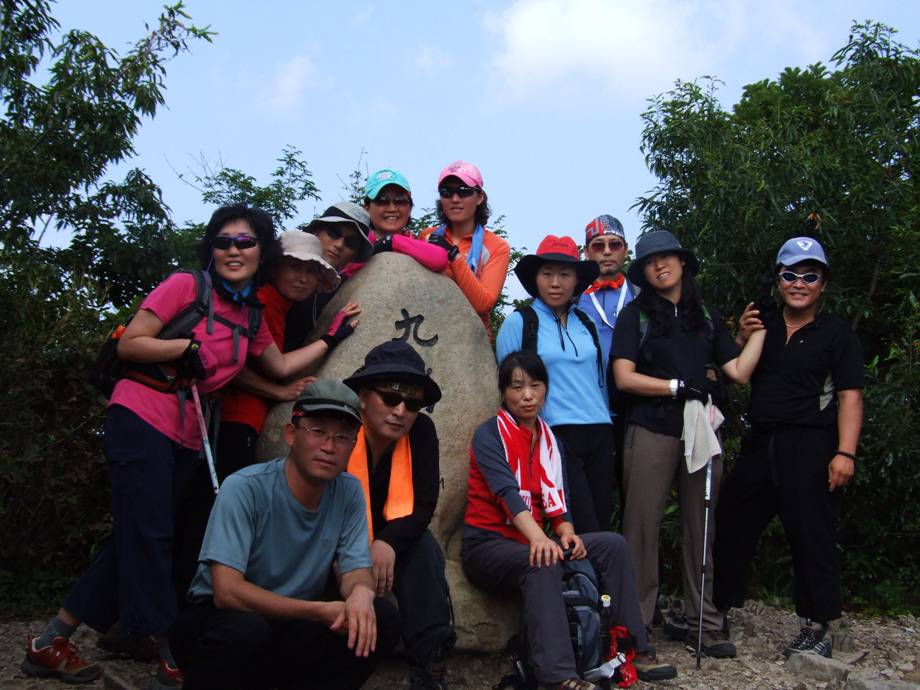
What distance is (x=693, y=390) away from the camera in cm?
500

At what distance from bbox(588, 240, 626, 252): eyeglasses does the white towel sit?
1158 millimetres

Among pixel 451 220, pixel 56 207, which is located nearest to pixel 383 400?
pixel 451 220

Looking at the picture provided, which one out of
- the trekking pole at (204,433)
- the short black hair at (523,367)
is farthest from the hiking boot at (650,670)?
the trekking pole at (204,433)

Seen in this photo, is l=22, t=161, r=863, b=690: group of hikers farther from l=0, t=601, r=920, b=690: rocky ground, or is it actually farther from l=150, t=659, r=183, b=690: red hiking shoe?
l=0, t=601, r=920, b=690: rocky ground

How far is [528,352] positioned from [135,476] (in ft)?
6.52

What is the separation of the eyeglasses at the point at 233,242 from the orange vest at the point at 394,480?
105cm

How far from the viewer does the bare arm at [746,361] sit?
5.21 meters

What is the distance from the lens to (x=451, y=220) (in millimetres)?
5602

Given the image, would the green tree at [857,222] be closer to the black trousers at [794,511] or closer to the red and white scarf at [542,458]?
the black trousers at [794,511]

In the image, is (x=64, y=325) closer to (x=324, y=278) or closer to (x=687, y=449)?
(x=324, y=278)

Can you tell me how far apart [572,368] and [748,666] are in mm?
1877

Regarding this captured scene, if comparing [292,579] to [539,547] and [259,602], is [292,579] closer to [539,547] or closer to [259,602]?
[259,602]

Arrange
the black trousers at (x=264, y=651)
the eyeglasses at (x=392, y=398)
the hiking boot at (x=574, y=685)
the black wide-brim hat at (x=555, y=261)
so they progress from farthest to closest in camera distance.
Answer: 1. the black wide-brim hat at (x=555, y=261)
2. the eyeglasses at (x=392, y=398)
3. the hiking boot at (x=574, y=685)
4. the black trousers at (x=264, y=651)

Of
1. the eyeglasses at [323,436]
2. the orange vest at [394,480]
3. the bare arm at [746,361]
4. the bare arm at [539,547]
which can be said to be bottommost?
the bare arm at [539,547]
